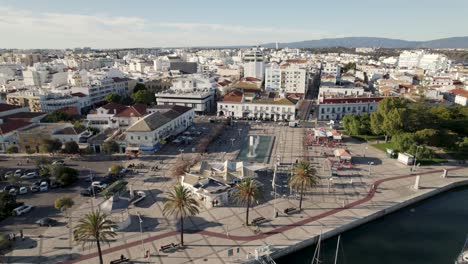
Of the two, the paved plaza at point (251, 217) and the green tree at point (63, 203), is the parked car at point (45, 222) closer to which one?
the paved plaza at point (251, 217)

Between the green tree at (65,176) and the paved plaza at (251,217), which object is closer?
the paved plaza at (251,217)

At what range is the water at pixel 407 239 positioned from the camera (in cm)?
3391

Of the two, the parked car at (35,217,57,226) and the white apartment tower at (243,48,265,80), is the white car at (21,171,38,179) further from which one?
the white apartment tower at (243,48,265,80)

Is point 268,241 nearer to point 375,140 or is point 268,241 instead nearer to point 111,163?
point 111,163

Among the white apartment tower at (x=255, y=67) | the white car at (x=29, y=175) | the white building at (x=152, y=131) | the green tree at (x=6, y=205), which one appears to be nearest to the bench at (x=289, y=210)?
the white building at (x=152, y=131)

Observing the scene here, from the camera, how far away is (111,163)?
58219mm

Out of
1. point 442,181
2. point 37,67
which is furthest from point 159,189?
point 37,67

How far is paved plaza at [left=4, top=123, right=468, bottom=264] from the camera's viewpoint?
3148cm

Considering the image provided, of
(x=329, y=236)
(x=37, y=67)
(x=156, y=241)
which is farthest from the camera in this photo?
(x=37, y=67)

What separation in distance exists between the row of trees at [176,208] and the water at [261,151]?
51.8ft

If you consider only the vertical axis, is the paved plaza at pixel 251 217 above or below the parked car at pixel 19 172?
below

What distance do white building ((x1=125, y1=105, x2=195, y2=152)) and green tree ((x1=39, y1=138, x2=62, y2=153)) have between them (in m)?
12.7

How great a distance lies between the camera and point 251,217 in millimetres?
38500

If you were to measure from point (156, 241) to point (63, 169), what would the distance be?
23.2m
